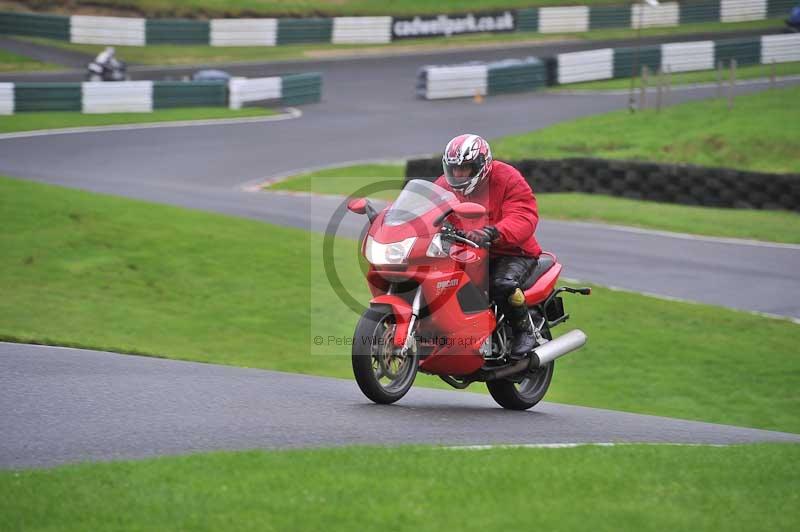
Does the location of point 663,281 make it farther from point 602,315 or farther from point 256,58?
point 256,58

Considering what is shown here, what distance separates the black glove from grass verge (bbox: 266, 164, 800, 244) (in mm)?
11210

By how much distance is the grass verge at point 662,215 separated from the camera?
20.6 metres

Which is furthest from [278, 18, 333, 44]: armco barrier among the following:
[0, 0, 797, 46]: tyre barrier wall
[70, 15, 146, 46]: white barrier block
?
[70, 15, 146, 46]: white barrier block

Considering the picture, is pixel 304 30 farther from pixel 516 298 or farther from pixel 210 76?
pixel 516 298

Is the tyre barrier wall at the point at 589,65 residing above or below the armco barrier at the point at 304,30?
below

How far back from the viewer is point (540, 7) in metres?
53.7

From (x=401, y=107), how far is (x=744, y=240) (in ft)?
60.2

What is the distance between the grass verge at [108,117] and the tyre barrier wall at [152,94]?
0.92 feet

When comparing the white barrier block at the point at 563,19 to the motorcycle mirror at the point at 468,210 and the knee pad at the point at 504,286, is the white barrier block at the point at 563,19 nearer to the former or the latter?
the knee pad at the point at 504,286

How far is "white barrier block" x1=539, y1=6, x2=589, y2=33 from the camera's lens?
50188 millimetres

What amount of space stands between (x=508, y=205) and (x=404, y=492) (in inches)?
134

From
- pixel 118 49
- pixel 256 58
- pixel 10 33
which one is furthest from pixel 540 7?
pixel 10 33

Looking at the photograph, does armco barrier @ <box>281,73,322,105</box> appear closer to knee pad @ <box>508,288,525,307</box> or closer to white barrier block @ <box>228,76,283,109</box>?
white barrier block @ <box>228,76,283,109</box>

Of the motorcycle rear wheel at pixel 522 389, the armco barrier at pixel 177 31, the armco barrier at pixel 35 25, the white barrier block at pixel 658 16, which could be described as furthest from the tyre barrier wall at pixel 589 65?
the motorcycle rear wheel at pixel 522 389
